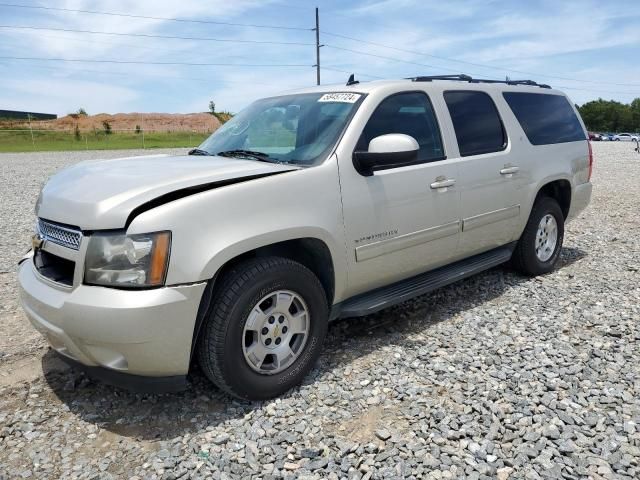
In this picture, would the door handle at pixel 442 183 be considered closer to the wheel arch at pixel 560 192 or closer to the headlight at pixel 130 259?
the wheel arch at pixel 560 192

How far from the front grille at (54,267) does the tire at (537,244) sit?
4039mm

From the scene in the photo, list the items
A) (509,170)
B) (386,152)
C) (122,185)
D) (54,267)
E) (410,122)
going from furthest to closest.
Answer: (509,170), (410,122), (386,152), (54,267), (122,185)

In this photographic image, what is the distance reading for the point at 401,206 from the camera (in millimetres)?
3537

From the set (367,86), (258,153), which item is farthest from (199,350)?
(367,86)

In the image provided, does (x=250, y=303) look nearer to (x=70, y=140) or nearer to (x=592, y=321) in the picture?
(x=592, y=321)

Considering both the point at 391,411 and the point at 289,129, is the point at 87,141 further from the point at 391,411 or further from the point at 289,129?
the point at 391,411

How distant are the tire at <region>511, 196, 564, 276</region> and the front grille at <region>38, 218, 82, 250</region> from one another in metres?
4.02

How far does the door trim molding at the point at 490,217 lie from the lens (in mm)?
4137

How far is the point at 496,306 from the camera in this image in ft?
14.6

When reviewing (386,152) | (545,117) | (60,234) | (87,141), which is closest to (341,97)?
(386,152)

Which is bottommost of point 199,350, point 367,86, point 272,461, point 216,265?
point 272,461

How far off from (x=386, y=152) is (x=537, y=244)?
275 cm

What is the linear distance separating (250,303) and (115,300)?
695 millimetres

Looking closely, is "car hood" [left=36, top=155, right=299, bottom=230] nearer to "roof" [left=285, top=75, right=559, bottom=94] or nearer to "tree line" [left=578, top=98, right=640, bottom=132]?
"roof" [left=285, top=75, right=559, bottom=94]
